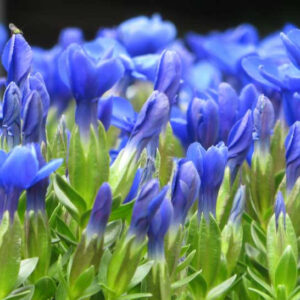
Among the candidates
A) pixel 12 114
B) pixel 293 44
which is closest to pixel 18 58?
pixel 12 114

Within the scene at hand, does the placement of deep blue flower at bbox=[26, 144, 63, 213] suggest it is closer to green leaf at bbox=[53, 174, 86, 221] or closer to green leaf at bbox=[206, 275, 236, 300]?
green leaf at bbox=[53, 174, 86, 221]

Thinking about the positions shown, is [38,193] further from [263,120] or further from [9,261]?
[263,120]

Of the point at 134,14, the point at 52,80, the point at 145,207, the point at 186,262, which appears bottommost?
the point at 134,14

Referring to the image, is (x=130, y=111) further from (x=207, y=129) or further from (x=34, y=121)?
(x=34, y=121)

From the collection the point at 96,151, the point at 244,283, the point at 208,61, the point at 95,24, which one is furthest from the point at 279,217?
the point at 95,24

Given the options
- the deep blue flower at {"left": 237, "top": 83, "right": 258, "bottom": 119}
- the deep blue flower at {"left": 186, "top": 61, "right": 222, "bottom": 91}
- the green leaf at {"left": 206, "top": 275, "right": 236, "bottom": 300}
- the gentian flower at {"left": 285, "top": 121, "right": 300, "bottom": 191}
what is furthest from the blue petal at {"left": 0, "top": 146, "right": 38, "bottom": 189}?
the deep blue flower at {"left": 186, "top": 61, "right": 222, "bottom": 91}
